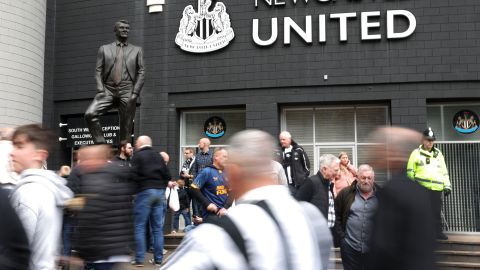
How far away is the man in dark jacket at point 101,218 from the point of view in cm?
451

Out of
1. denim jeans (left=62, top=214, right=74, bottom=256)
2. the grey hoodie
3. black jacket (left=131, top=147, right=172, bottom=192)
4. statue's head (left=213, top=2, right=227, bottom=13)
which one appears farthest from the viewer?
statue's head (left=213, top=2, right=227, bottom=13)

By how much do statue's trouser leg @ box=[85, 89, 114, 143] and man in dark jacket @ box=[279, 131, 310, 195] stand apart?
2.84 metres

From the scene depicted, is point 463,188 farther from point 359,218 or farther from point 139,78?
point 139,78

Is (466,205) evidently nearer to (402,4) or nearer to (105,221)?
(402,4)

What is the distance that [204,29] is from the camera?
1398cm

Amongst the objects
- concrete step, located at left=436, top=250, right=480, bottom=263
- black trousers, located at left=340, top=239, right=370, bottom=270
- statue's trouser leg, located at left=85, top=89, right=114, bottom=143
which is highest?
statue's trouser leg, located at left=85, top=89, right=114, bottom=143

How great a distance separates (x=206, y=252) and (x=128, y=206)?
2.95 metres

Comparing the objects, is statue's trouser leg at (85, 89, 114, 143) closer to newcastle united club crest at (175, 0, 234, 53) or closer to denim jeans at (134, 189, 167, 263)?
denim jeans at (134, 189, 167, 263)

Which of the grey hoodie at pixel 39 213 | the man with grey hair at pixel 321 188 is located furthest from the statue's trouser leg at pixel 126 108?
the grey hoodie at pixel 39 213

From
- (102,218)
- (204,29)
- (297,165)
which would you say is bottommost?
(102,218)

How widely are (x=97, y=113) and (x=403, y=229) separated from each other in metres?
6.09

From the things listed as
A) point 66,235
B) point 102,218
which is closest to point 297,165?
point 66,235

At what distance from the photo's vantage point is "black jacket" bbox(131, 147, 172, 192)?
24.1 ft

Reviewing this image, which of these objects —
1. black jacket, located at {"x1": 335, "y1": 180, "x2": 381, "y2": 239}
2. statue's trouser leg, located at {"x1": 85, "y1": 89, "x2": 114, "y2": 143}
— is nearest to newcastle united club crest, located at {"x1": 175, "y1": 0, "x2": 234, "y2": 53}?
statue's trouser leg, located at {"x1": 85, "y1": 89, "x2": 114, "y2": 143}
